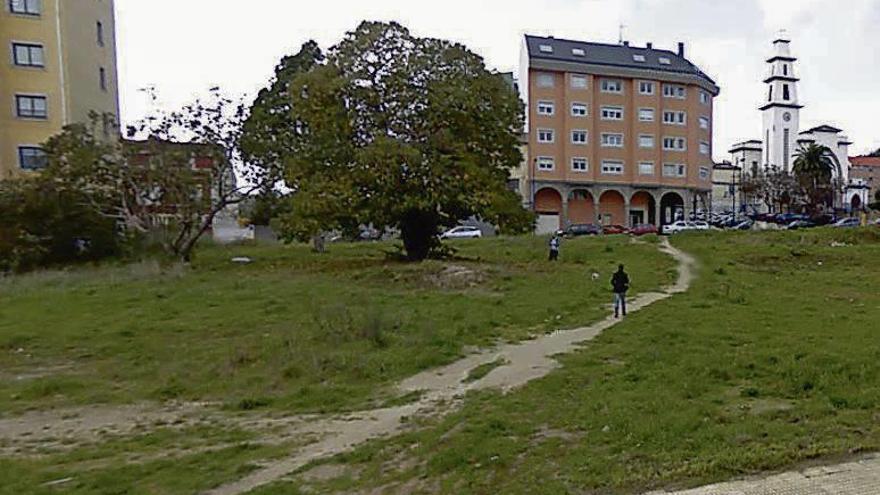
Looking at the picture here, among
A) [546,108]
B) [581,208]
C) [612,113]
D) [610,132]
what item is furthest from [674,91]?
[581,208]

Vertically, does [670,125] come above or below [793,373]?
above

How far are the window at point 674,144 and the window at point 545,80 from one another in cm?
1226

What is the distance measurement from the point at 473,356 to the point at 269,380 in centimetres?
339

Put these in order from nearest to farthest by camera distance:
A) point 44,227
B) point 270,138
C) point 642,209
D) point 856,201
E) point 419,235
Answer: point 419,235 < point 44,227 < point 270,138 < point 642,209 < point 856,201

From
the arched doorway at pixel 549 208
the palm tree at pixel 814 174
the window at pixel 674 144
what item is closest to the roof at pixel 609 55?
the window at pixel 674 144

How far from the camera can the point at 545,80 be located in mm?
58938

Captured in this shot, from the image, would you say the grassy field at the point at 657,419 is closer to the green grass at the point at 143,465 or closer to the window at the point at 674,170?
the green grass at the point at 143,465

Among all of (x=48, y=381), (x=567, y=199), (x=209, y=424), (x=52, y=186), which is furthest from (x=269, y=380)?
(x=567, y=199)

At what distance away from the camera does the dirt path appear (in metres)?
6.12

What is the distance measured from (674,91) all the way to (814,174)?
20.0m

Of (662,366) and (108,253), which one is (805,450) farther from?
(108,253)

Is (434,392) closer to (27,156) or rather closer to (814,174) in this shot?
(27,156)

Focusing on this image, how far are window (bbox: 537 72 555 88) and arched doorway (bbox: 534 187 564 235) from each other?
9.59 meters

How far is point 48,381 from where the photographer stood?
973cm
